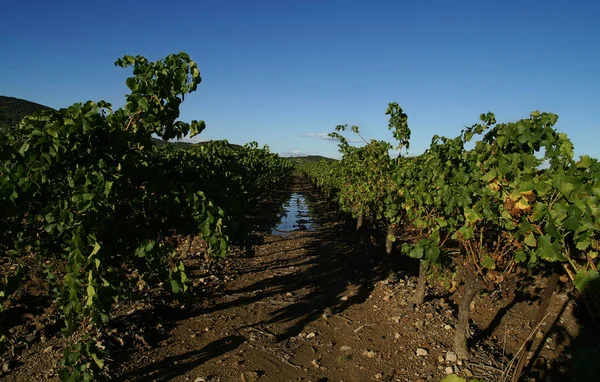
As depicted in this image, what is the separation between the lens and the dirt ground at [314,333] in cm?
522

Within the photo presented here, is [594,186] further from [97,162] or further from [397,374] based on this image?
[97,162]

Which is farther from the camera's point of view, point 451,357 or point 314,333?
point 314,333

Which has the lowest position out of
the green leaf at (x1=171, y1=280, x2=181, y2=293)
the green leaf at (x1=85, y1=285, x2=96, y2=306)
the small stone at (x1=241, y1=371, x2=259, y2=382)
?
the small stone at (x1=241, y1=371, x2=259, y2=382)

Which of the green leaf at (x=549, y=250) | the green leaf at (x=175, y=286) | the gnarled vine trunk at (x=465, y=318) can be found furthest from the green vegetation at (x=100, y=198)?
the gnarled vine trunk at (x=465, y=318)

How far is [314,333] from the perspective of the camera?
6.46 meters

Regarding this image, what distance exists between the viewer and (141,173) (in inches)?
169

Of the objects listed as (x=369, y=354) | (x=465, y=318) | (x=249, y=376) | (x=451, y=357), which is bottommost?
(x=249, y=376)

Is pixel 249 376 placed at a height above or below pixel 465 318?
below

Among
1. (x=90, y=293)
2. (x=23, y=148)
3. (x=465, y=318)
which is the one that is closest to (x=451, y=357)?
(x=465, y=318)

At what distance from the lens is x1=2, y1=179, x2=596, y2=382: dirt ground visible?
17.1ft

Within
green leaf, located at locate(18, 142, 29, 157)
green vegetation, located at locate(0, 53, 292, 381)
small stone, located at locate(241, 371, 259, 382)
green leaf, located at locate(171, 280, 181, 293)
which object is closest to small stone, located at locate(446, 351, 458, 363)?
small stone, located at locate(241, 371, 259, 382)

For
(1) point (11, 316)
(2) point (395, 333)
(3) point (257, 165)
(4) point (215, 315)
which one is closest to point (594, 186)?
(2) point (395, 333)

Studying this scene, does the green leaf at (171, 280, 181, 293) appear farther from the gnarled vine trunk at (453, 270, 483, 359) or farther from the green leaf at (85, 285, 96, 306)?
the gnarled vine trunk at (453, 270, 483, 359)

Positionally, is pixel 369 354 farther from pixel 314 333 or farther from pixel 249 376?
pixel 249 376
